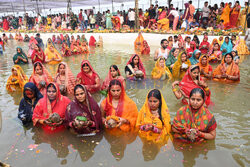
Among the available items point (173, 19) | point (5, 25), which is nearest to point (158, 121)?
point (173, 19)

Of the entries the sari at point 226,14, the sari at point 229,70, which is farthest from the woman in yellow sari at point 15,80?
the sari at point 226,14

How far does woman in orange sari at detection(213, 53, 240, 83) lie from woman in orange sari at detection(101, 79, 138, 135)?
3.95m

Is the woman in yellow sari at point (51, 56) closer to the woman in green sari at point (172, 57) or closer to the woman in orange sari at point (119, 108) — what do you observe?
the woman in green sari at point (172, 57)

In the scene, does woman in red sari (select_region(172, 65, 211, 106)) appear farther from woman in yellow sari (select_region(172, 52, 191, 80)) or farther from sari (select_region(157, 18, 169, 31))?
sari (select_region(157, 18, 169, 31))

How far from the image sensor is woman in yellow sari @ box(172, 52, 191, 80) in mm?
6477

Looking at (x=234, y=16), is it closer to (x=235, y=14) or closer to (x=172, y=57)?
(x=235, y=14)

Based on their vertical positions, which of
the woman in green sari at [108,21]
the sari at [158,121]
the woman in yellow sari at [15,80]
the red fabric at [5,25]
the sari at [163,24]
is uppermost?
the red fabric at [5,25]

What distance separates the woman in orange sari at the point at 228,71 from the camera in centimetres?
598

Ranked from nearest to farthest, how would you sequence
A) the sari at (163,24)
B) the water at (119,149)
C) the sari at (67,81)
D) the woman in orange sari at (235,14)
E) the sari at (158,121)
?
the water at (119,149)
the sari at (158,121)
the sari at (67,81)
the woman in orange sari at (235,14)
the sari at (163,24)

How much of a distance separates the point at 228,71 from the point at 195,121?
3840 mm

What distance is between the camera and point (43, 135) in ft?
11.6

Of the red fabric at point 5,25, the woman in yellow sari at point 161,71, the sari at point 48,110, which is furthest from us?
the red fabric at point 5,25

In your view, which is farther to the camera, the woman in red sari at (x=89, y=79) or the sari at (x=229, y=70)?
the sari at (x=229, y=70)

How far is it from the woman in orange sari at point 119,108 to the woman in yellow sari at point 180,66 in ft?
11.7
